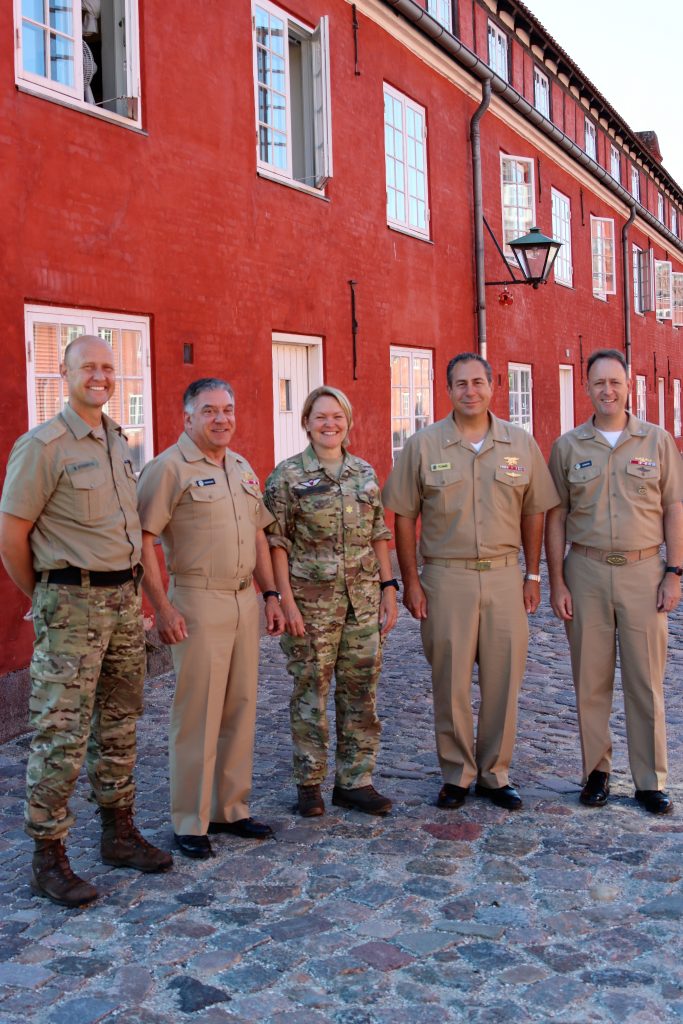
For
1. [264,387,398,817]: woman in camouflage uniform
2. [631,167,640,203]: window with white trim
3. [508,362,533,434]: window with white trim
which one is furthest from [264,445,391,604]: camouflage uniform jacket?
[631,167,640,203]: window with white trim

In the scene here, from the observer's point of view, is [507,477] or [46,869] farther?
[507,477]

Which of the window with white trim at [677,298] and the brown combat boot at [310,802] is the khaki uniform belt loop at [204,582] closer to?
the brown combat boot at [310,802]

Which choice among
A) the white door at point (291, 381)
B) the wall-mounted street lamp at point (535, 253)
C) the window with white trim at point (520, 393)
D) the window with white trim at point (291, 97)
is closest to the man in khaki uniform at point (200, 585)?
the white door at point (291, 381)

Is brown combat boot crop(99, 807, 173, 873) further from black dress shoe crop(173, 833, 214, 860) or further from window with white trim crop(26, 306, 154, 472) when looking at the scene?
window with white trim crop(26, 306, 154, 472)

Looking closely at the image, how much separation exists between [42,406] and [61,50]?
2.32 meters

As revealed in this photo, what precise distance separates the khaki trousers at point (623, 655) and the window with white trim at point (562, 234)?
556 inches

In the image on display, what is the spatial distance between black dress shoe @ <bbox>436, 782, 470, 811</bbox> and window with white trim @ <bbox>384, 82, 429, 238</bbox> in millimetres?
8105

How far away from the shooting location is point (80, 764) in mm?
3961

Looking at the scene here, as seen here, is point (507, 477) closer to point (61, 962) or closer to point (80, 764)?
point (80, 764)

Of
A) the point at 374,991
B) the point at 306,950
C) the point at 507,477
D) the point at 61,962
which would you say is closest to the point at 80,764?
the point at 61,962

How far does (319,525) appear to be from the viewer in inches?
185

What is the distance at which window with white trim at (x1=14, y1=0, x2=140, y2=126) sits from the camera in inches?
266

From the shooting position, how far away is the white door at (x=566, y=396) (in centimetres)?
1906

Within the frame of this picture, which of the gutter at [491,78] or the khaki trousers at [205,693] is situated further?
the gutter at [491,78]
